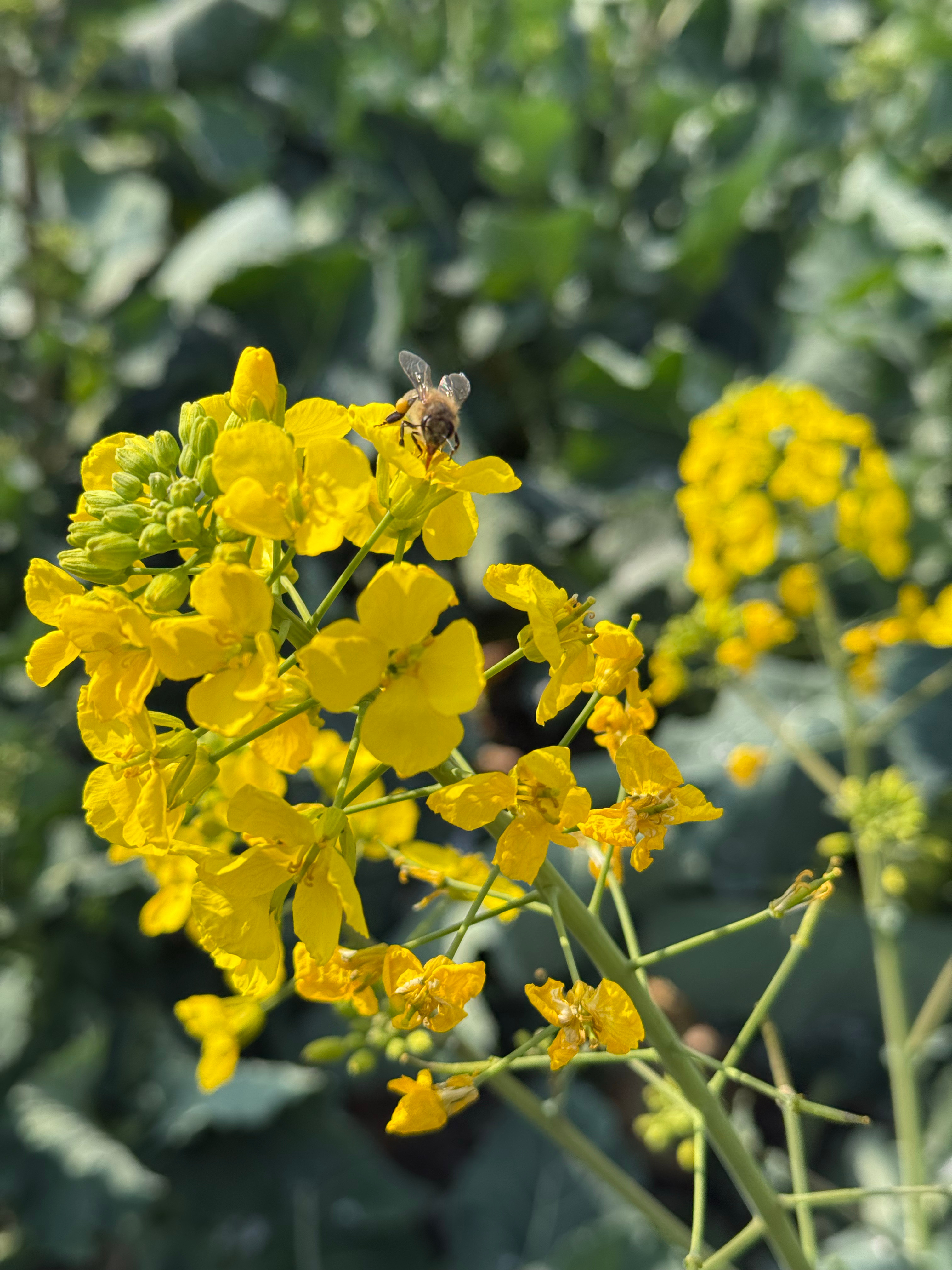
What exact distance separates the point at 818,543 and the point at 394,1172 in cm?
183

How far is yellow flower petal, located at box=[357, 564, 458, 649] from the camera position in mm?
728

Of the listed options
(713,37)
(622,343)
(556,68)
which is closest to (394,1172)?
(622,343)

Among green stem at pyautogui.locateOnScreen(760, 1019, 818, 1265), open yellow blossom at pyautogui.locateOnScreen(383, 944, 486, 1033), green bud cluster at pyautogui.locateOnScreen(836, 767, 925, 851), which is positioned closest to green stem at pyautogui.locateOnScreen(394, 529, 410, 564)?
open yellow blossom at pyautogui.locateOnScreen(383, 944, 486, 1033)

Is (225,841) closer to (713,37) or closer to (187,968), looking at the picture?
(187,968)

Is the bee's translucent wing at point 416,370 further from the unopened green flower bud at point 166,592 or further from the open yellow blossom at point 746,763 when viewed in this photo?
the open yellow blossom at point 746,763

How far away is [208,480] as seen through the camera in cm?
82

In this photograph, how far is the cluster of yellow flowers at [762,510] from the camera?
69.7 inches

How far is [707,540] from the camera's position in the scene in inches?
72.1

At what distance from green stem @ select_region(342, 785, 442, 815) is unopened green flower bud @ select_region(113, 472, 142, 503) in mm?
306

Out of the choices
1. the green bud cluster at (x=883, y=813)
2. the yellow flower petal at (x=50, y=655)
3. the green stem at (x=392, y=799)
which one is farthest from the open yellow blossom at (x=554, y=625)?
the green bud cluster at (x=883, y=813)

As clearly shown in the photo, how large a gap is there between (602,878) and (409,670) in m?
0.31

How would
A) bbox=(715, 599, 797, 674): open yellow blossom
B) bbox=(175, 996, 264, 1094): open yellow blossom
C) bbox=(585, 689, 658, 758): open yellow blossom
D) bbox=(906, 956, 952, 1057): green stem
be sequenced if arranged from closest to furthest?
bbox=(585, 689, 658, 758): open yellow blossom
bbox=(175, 996, 264, 1094): open yellow blossom
bbox=(906, 956, 952, 1057): green stem
bbox=(715, 599, 797, 674): open yellow blossom

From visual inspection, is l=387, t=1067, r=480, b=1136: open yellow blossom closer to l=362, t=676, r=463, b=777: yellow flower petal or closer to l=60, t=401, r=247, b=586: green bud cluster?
l=362, t=676, r=463, b=777: yellow flower petal

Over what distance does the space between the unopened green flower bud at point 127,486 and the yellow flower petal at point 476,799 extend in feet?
1.18
